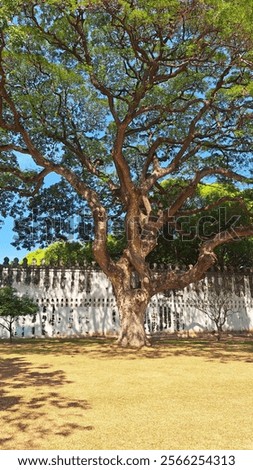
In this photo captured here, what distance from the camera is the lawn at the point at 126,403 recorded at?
3.92 m

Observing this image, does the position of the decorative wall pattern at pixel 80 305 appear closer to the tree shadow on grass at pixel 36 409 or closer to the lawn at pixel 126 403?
the lawn at pixel 126 403

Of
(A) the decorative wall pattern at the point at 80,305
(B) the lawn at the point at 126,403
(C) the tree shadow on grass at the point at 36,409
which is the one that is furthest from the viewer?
(A) the decorative wall pattern at the point at 80,305

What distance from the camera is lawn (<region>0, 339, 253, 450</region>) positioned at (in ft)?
12.9

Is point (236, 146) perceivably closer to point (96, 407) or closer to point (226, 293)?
point (226, 293)

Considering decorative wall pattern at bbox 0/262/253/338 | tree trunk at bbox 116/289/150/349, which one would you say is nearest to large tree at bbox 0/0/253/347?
tree trunk at bbox 116/289/150/349

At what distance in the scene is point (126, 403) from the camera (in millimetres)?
5301

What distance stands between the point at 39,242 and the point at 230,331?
A: 403 inches

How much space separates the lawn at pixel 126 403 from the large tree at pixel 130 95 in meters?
3.65

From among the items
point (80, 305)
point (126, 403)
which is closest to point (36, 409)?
point (126, 403)

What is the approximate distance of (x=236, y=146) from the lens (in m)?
15.8

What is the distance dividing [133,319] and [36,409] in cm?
703

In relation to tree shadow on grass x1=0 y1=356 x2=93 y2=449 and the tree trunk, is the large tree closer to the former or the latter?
the tree trunk

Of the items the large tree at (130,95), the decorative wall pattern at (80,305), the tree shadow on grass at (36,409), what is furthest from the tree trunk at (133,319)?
the decorative wall pattern at (80,305)

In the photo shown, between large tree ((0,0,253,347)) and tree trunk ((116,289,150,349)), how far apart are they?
0.10ft
